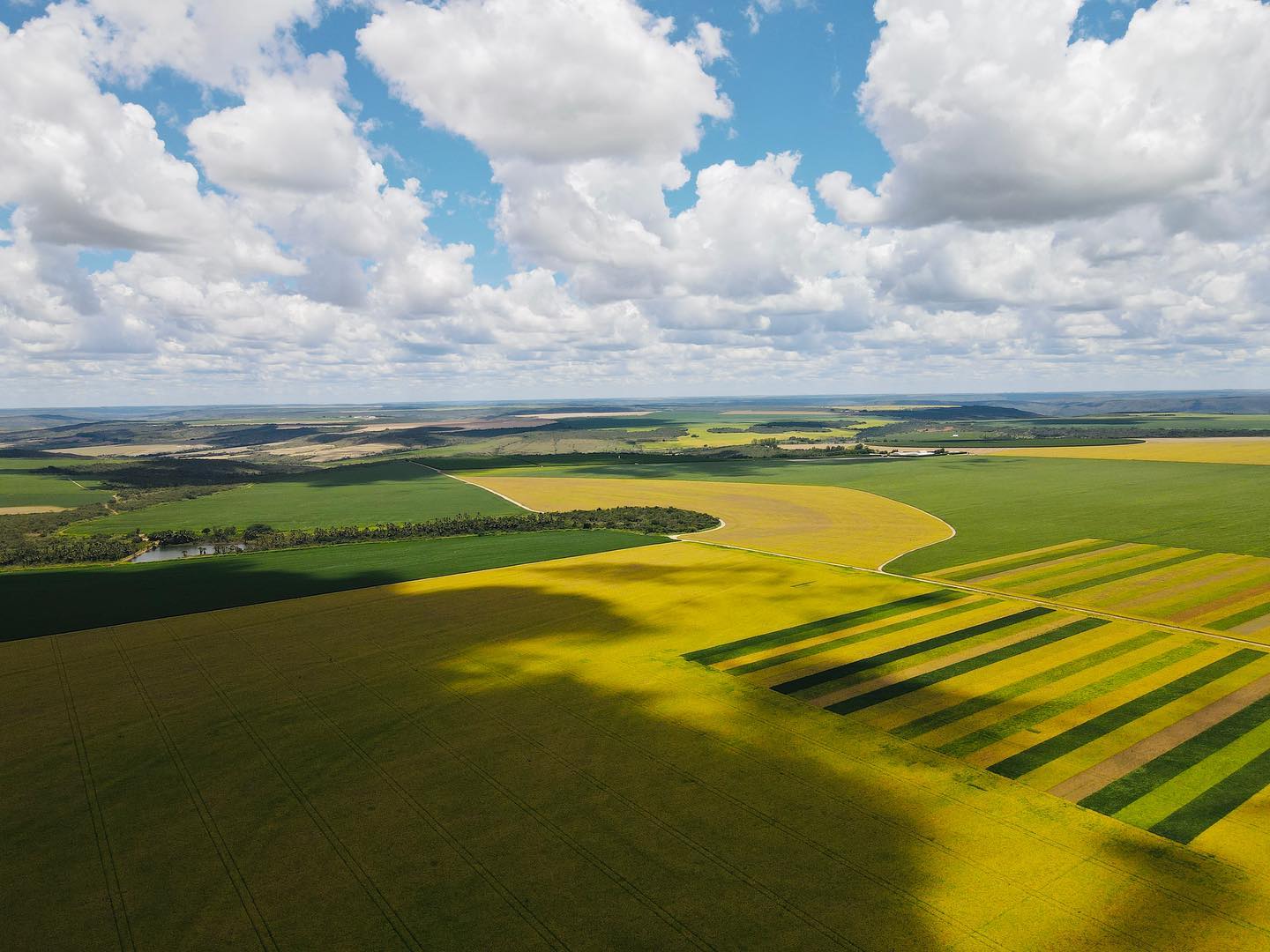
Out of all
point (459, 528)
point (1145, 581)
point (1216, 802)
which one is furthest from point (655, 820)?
point (459, 528)

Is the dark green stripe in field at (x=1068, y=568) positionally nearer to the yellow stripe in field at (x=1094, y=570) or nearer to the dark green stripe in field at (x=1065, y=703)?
the yellow stripe in field at (x=1094, y=570)

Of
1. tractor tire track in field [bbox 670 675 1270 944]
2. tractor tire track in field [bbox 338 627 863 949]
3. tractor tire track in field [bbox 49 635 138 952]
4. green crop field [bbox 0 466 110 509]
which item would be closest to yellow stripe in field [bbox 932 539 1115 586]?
tractor tire track in field [bbox 670 675 1270 944]

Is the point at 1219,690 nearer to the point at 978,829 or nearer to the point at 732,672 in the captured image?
the point at 978,829

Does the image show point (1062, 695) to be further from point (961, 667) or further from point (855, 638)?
point (855, 638)

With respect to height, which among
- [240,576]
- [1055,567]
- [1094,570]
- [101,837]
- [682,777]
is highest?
[1094,570]

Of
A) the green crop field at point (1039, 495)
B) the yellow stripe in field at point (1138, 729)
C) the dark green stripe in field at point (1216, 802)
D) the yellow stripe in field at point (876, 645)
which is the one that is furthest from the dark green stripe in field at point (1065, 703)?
the green crop field at point (1039, 495)

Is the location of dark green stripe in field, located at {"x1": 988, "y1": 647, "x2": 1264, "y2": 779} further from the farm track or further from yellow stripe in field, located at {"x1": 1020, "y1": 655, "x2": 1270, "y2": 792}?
the farm track
